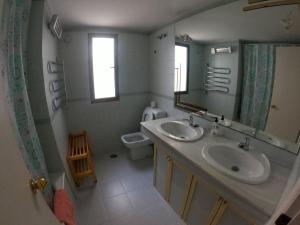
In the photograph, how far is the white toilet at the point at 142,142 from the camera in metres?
2.59

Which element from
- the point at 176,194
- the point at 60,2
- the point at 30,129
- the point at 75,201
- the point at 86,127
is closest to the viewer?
the point at 30,129

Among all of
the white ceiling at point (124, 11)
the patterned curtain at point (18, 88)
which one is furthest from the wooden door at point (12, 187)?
the white ceiling at point (124, 11)

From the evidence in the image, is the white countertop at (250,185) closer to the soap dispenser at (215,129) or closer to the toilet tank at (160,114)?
the soap dispenser at (215,129)

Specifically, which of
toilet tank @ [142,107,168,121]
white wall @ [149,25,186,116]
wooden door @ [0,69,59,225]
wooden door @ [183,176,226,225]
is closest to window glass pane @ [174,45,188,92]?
white wall @ [149,25,186,116]

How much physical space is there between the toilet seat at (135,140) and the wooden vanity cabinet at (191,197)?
2.12ft

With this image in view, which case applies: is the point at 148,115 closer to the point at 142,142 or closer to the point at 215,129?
the point at 142,142

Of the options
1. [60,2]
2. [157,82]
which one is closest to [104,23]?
[60,2]

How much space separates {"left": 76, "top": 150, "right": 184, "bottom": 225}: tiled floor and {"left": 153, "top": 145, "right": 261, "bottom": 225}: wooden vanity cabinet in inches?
6.0

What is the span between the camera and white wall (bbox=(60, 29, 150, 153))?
249cm

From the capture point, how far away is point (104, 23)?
2227mm

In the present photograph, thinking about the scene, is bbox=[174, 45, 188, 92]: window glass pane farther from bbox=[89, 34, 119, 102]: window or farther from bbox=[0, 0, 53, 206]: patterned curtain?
bbox=[0, 0, 53, 206]: patterned curtain

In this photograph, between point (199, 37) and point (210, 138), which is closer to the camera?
point (210, 138)

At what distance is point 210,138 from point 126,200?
1.28 metres

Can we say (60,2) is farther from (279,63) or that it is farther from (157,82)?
(279,63)
